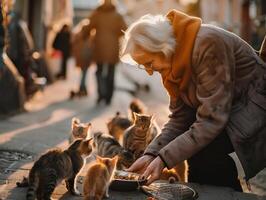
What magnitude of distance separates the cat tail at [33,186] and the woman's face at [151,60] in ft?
3.99

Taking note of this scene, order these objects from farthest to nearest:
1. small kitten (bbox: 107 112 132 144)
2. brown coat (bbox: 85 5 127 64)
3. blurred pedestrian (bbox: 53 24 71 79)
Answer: blurred pedestrian (bbox: 53 24 71 79)
brown coat (bbox: 85 5 127 64)
small kitten (bbox: 107 112 132 144)

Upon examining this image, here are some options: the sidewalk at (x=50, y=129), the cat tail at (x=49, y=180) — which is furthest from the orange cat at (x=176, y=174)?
the cat tail at (x=49, y=180)

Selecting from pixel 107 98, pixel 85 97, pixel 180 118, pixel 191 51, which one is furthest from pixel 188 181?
pixel 85 97

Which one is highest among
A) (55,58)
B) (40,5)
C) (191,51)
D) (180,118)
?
(191,51)

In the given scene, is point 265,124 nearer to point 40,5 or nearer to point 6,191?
point 6,191

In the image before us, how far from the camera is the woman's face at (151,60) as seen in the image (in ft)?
16.2

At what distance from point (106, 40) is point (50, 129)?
5.17m

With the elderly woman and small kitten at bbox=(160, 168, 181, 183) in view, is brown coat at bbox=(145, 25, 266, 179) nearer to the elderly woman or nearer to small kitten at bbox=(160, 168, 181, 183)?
the elderly woman

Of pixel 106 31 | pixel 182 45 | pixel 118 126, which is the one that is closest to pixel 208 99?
pixel 182 45

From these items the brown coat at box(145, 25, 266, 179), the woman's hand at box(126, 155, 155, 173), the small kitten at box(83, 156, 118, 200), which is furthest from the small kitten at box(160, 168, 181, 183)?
the small kitten at box(83, 156, 118, 200)

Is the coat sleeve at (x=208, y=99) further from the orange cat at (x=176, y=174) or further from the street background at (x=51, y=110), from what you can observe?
the orange cat at (x=176, y=174)

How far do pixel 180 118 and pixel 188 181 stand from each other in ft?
2.29

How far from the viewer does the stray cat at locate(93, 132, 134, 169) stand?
650cm

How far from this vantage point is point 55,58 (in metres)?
24.0
